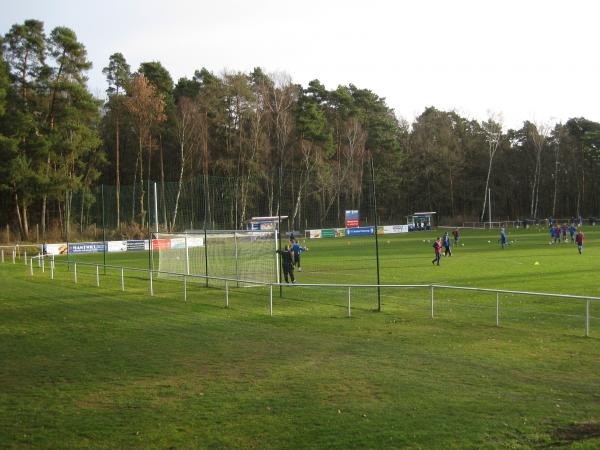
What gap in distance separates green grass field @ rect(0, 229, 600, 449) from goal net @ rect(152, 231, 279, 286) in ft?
10.4

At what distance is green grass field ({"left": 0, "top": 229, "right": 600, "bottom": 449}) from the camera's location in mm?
7414

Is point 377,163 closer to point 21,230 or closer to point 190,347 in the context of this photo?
point 21,230

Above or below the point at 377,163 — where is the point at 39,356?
below

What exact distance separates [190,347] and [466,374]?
5677mm

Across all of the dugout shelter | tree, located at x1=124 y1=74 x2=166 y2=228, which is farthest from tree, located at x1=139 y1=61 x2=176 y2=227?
the dugout shelter

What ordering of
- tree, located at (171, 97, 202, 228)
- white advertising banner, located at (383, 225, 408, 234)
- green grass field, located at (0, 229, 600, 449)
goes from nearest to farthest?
green grass field, located at (0, 229, 600, 449) < tree, located at (171, 97, 202, 228) < white advertising banner, located at (383, 225, 408, 234)

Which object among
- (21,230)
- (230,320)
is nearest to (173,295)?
(230,320)

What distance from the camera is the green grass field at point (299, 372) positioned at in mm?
7414

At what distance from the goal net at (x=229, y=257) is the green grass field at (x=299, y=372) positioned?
10.4 ft

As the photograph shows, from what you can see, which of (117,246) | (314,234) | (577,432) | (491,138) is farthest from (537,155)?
(577,432)

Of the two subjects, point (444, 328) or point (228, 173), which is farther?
point (228, 173)

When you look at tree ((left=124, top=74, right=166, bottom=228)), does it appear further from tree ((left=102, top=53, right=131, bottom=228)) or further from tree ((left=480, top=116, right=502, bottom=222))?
tree ((left=480, top=116, right=502, bottom=222))

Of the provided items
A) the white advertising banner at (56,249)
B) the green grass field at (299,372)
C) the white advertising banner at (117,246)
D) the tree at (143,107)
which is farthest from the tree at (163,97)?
the green grass field at (299,372)

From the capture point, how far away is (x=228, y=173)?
7025 cm
